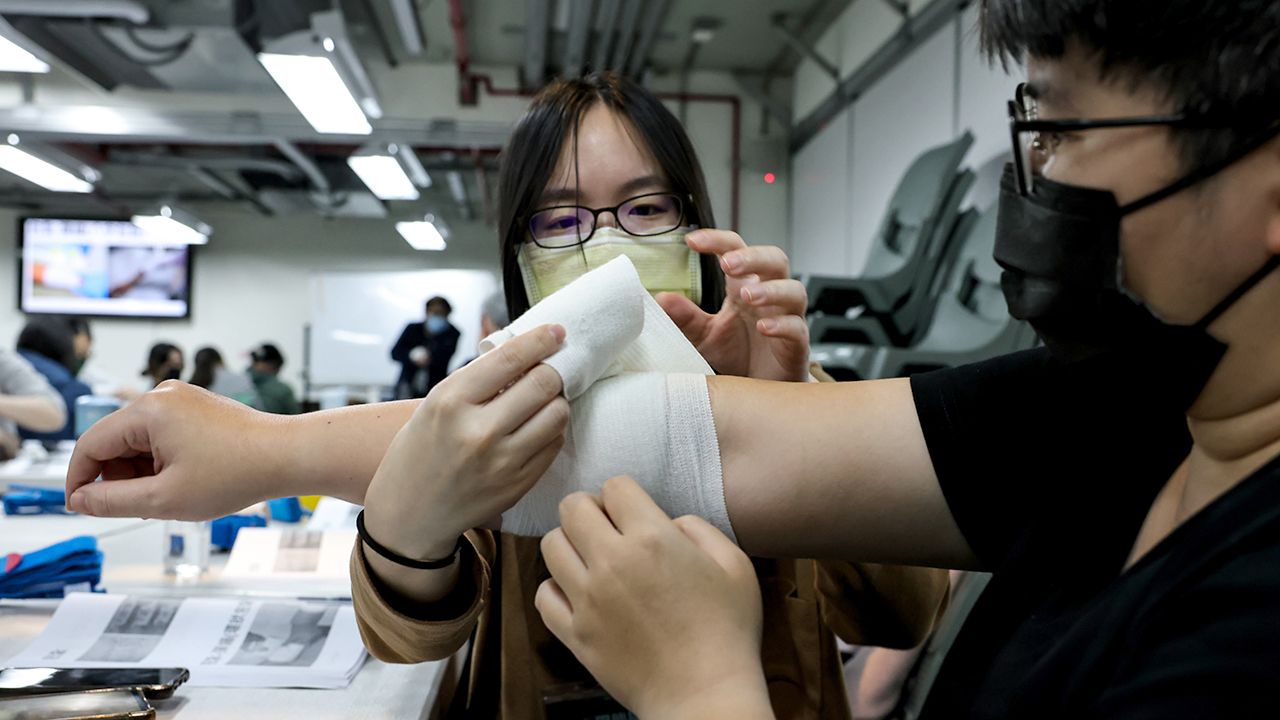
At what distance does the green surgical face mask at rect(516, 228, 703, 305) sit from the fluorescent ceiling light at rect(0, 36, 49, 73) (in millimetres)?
3722

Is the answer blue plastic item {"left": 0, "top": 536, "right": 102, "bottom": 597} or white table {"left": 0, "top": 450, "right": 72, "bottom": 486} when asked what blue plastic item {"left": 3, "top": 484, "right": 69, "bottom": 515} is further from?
blue plastic item {"left": 0, "top": 536, "right": 102, "bottom": 597}

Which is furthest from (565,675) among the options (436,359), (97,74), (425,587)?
(436,359)

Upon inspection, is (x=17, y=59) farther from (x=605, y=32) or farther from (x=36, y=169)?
(x=605, y=32)

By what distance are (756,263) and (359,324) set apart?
28.1 feet

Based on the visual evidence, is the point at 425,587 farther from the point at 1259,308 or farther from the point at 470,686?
the point at 1259,308

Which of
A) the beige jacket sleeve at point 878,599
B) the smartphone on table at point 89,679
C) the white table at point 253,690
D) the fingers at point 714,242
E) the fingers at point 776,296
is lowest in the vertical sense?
the white table at point 253,690

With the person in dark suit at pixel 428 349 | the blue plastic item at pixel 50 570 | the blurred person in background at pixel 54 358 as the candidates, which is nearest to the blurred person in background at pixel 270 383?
the person in dark suit at pixel 428 349

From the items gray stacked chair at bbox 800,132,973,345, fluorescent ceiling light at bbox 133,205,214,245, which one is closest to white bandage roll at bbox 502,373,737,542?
gray stacked chair at bbox 800,132,973,345

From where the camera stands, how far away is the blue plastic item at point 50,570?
4.31ft

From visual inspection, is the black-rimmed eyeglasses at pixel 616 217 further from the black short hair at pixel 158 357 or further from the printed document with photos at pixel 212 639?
the black short hair at pixel 158 357

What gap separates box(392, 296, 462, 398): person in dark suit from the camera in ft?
23.7

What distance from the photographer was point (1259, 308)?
0.55 metres

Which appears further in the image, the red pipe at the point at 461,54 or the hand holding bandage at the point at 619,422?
the red pipe at the point at 461,54

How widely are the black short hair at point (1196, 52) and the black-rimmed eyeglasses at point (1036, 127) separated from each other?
2cm
